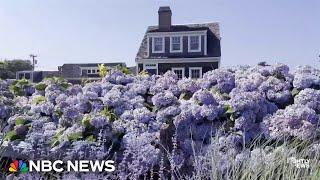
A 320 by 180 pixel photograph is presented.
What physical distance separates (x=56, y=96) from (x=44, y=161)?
100 centimetres

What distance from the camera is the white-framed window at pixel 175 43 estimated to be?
26344 millimetres

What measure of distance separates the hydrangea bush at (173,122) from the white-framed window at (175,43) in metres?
22.6

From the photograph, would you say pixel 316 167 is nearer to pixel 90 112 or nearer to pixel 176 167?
pixel 176 167

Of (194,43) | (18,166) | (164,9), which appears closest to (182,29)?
(194,43)

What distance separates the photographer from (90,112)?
340 centimetres

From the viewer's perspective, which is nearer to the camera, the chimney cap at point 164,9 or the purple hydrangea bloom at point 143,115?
the purple hydrangea bloom at point 143,115

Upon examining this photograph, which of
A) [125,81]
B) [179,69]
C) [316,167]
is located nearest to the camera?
[316,167]

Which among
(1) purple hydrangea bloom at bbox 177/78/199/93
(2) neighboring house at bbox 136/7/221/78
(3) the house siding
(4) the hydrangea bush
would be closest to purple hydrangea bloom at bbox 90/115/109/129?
(4) the hydrangea bush

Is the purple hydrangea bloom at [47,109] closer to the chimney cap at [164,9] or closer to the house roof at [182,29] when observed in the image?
the house roof at [182,29]

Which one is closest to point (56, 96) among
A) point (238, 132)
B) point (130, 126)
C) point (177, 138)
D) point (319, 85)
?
point (130, 126)

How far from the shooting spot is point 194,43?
86.1ft

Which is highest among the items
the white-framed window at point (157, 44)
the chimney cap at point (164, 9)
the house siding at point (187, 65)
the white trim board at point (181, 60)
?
the chimney cap at point (164, 9)

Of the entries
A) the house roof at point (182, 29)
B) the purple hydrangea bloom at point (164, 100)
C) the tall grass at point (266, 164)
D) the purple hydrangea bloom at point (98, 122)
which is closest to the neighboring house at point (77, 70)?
the house roof at point (182, 29)

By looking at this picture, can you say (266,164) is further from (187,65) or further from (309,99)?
(187,65)
